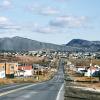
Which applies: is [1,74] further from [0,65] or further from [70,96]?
[70,96]

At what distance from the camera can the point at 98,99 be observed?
12266 millimetres

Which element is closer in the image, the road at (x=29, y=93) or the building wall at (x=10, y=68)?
the road at (x=29, y=93)

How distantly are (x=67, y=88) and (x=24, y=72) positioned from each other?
166 meters

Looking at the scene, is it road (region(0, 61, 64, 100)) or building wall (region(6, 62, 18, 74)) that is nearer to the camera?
road (region(0, 61, 64, 100))

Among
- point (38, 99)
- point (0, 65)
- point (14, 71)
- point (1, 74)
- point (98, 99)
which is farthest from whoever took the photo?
point (14, 71)

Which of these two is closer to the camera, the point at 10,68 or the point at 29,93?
the point at 29,93

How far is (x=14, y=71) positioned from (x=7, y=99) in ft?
496

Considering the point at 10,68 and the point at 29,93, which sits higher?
the point at 29,93

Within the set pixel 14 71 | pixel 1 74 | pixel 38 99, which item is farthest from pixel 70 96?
pixel 14 71

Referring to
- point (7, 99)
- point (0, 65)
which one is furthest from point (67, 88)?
point (0, 65)

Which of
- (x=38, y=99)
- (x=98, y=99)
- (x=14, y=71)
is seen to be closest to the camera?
(x=98, y=99)

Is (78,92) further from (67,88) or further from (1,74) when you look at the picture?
(1,74)

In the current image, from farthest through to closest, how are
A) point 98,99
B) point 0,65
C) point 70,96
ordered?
point 0,65 → point 70,96 → point 98,99

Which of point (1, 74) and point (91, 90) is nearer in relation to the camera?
point (91, 90)
